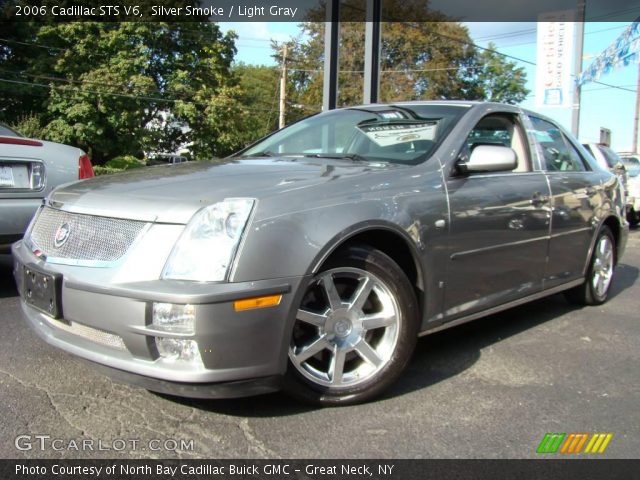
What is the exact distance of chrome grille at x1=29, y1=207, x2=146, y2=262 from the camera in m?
2.42

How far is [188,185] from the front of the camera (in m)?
2.66

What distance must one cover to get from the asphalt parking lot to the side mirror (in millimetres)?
1178

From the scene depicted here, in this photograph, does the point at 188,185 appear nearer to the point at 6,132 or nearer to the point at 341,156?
the point at 341,156

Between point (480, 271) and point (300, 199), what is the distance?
1381 mm

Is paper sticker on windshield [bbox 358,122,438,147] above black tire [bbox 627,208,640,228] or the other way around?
above

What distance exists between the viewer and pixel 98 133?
30.7m

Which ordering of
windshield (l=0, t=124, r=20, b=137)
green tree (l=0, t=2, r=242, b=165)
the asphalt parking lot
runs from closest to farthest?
1. the asphalt parking lot
2. windshield (l=0, t=124, r=20, b=137)
3. green tree (l=0, t=2, r=242, b=165)

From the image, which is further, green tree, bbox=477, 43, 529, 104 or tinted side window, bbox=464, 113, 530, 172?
green tree, bbox=477, 43, 529, 104

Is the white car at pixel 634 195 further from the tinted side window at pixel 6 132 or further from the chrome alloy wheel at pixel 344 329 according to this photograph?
the tinted side window at pixel 6 132

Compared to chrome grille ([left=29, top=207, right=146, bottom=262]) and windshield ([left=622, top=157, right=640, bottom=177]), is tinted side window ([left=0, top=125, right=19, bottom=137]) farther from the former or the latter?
windshield ([left=622, top=157, right=640, bottom=177])

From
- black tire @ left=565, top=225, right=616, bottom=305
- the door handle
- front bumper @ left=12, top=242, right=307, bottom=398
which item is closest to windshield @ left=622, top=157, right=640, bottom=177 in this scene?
black tire @ left=565, top=225, right=616, bottom=305

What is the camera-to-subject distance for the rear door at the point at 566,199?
4117mm
